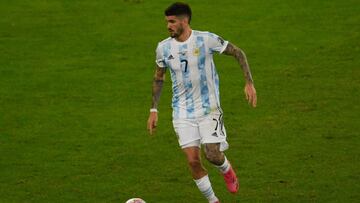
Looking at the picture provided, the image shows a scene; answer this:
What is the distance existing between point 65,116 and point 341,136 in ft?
20.4

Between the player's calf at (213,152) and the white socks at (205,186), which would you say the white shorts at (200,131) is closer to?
the player's calf at (213,152)

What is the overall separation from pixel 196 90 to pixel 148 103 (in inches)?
316

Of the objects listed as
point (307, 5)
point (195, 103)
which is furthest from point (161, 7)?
point (195, 103)

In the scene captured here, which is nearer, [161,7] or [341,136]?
[341,136]

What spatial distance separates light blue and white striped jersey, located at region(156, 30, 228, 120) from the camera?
44.8ft

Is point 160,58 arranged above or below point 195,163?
above

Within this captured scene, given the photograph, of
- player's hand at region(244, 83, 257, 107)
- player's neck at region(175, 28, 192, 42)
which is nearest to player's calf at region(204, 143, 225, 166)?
player's hand at region(244, 83, 257, 107)

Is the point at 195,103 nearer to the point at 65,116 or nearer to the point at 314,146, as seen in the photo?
the point at 314,146

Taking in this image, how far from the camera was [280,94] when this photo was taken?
21.9 metres

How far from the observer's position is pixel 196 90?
1377 cm

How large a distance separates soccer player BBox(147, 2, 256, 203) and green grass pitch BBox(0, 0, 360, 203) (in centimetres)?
144

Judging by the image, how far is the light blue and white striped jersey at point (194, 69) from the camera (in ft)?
44.8

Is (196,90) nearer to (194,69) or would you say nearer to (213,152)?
(194,69)

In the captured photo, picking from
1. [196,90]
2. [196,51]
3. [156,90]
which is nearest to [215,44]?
[196,51]
